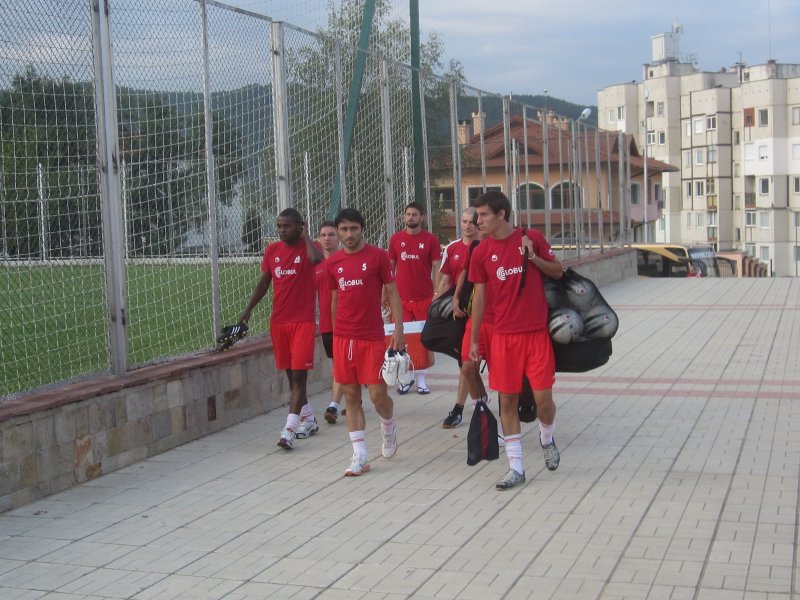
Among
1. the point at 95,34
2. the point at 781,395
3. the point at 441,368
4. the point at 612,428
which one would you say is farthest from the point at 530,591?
the point at 441,368

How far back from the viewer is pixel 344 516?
6824 mm

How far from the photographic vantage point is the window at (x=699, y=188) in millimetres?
Result: 92938

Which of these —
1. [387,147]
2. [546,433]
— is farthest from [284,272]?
[387,147]

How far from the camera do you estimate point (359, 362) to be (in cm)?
799

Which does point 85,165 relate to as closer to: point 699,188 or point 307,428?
point 307,428

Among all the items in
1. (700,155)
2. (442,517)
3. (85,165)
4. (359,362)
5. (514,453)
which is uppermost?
(700,155)

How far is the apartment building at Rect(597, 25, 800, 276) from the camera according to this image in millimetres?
86062

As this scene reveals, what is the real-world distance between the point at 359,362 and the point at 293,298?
1.35 m

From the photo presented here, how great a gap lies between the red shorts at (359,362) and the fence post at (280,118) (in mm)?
3520

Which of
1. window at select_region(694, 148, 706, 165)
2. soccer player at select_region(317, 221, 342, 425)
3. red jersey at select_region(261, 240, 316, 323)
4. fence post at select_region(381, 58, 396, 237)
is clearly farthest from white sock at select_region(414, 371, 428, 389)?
window at select_region(694, 148, 706, 165)

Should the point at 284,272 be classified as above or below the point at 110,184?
below

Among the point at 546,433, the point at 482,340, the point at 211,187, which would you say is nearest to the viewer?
the point at 546,433

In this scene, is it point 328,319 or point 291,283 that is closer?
point 291,283

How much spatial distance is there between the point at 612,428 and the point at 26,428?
4689mm
